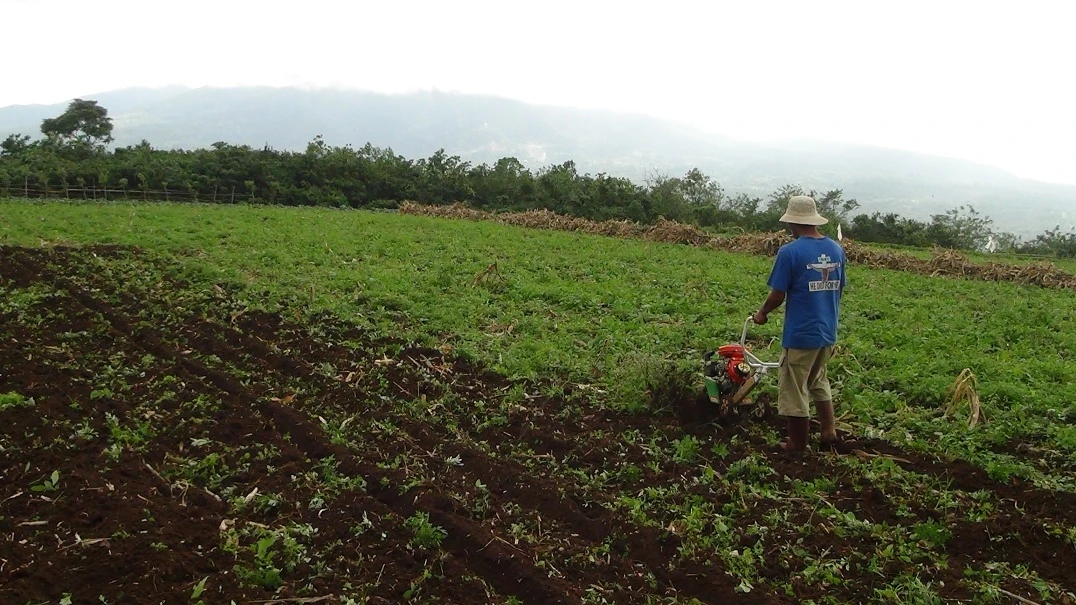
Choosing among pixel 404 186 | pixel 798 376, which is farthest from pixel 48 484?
pixel 404 186

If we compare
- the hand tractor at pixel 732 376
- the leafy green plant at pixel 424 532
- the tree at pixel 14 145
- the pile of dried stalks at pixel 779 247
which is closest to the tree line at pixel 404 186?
the tree at pixel 14 145

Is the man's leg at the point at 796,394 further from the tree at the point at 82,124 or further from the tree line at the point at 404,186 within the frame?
the tree at the point at 82,124

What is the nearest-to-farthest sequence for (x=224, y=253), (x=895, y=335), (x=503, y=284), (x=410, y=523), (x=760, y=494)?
(x=410, y=523) → (x=760, y=494) → (x=895, y=335) → (x=503, y=284) → (x=224, y=253)

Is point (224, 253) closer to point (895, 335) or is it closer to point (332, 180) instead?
point (895, 335)

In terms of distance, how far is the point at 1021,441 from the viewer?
6176mm

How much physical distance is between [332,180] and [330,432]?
3481 centimetres

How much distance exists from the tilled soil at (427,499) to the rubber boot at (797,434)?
21 cm

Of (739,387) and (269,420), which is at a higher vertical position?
(739,387)

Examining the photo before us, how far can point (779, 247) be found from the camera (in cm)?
2017

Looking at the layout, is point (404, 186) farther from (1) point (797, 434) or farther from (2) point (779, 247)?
(1) point (797, 434)

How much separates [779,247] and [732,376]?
1503 cm

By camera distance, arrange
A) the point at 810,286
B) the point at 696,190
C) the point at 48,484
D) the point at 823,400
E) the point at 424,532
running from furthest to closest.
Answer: the point at 696,190 < the point at 823,400 < the point at 810,286 < the point at 48,484 < the point at 424,532

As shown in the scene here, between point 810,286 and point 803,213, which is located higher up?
point 803,213

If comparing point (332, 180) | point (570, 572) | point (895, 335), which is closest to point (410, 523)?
point (570, 572)
